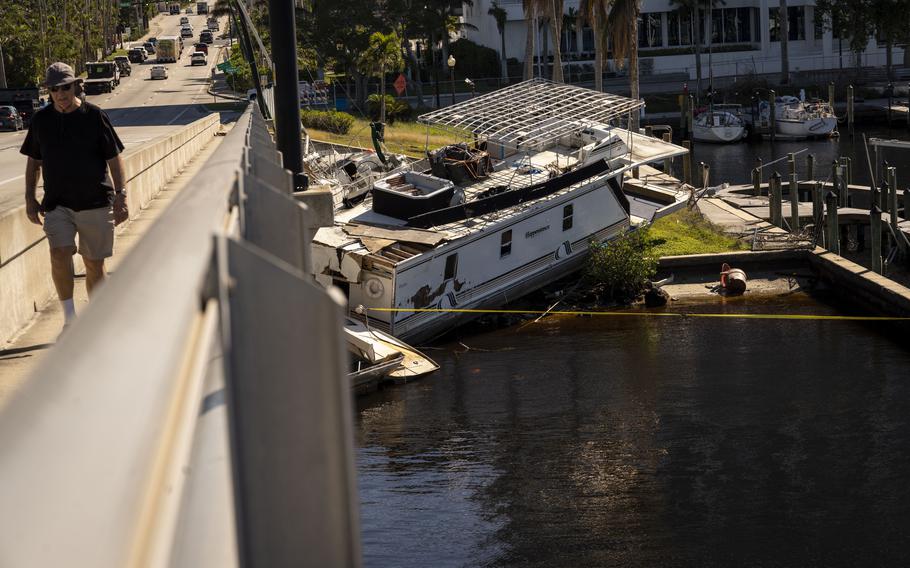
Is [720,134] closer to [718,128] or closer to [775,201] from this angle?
[718,128]

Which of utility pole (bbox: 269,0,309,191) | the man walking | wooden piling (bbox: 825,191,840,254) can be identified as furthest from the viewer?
wooden piling (bbox: 825,191,840,254)

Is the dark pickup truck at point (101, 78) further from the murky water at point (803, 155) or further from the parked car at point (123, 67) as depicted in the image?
the murky water at point (803, 155)

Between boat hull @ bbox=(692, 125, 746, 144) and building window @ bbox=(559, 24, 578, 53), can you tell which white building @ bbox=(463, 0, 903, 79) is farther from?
boat hull @ bbox=(692, 125, 746, 144)

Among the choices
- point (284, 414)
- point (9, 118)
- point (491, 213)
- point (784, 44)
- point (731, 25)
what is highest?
point (731, 25)

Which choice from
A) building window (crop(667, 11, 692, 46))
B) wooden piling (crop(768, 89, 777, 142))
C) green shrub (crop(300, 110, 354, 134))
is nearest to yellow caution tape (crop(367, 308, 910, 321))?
green shrub (crop(300, 110, 354, 134))

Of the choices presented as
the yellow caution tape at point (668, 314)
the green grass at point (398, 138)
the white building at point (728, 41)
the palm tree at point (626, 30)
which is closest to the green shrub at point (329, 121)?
the green grass at point (398, 138)

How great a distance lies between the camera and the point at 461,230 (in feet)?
93.5

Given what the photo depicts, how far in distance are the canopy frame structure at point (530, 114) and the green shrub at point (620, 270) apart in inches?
137

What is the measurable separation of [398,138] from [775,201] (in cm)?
2389

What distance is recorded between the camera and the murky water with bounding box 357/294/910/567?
54.5 feet

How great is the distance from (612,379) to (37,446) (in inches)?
944

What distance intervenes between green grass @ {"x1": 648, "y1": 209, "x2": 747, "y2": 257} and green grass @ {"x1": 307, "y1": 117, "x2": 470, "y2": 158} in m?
13.9

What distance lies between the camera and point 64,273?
31.3 feet

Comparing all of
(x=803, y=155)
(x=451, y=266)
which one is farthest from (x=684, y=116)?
(x=451, y=266)
